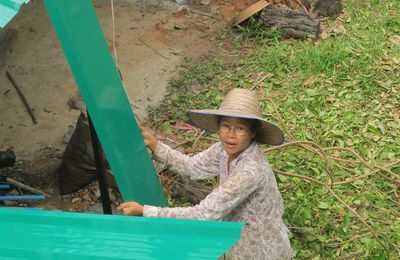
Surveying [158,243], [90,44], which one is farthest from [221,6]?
[158,243]

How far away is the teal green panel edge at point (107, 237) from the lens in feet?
7.58

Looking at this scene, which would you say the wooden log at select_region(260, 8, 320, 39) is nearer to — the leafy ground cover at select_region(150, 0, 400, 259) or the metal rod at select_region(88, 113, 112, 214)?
the leafy ground cover at select_region(150, 0, 400, 259)

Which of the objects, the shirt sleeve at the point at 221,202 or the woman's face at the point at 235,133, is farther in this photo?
the woman's face at the point at 235,133

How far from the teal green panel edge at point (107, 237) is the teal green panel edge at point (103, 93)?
2.30ft

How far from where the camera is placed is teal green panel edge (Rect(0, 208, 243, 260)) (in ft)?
7.58

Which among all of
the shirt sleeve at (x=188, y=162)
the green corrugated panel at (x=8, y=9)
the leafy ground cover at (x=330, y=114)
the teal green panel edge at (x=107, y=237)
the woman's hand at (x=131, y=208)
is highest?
the green corrugated panel at (x=8, y=9)

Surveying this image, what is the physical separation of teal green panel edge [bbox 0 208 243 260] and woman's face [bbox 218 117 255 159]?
104cm

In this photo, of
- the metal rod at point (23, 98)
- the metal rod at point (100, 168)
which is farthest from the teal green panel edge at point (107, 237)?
the metal rod at point (23, 98)

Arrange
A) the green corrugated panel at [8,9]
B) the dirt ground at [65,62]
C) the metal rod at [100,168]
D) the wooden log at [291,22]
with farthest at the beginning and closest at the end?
1. the wooden log at [291,22]
2. the dirt ground at [65,62]
3. the metal rod at [100,168]
4. the green corrugated panel at [8,9]

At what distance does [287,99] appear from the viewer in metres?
6.12

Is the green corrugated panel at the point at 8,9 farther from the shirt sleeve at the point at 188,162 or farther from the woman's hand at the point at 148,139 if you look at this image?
the shirt sleeve at the point at 188,162

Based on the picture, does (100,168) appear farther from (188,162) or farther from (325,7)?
(325,7)

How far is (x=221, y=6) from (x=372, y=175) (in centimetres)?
341

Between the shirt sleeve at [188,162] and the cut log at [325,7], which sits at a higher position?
the shirt sleeve at [188,162]
